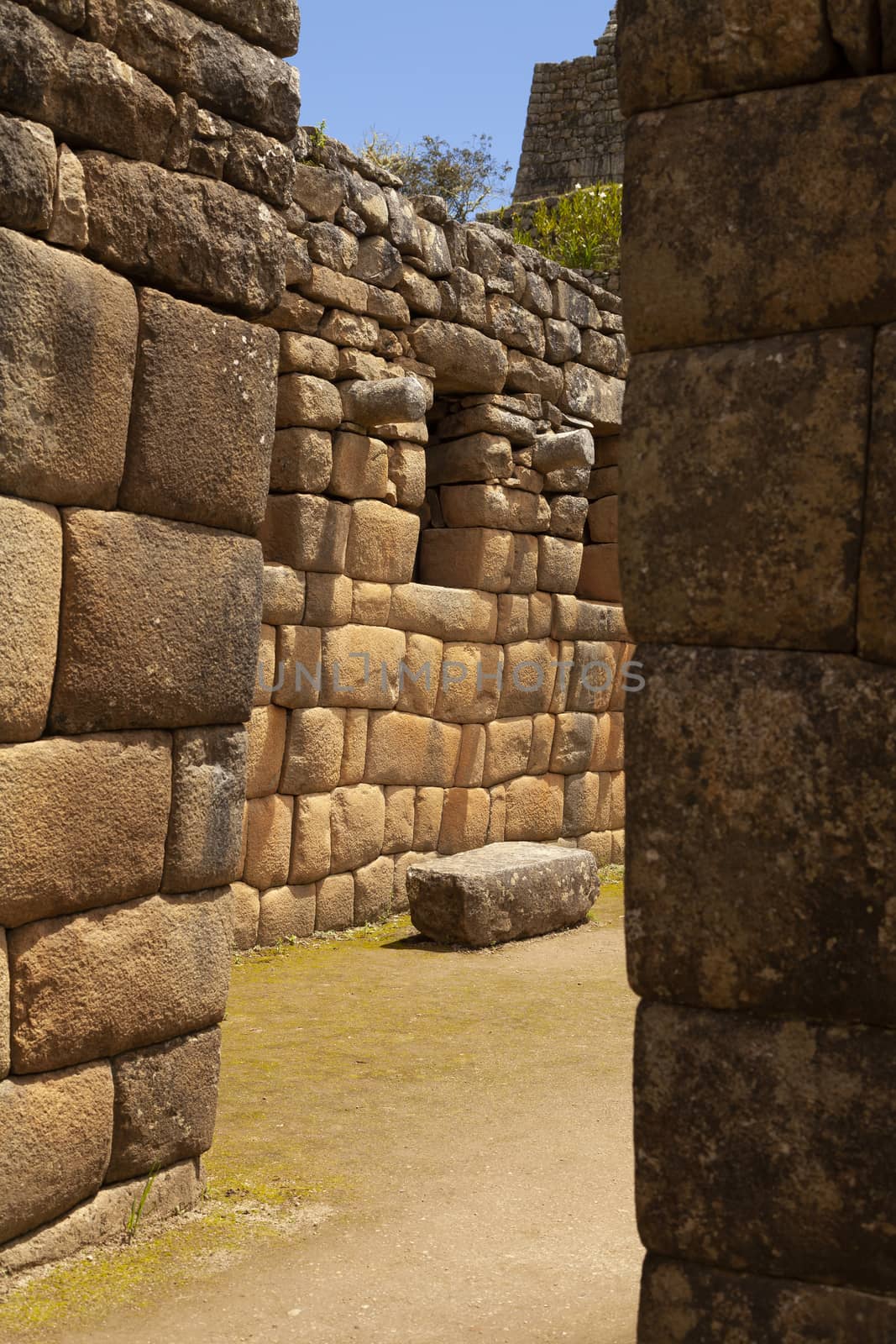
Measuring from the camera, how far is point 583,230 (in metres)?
12.8

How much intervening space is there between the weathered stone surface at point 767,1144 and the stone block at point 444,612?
6560 millimetres

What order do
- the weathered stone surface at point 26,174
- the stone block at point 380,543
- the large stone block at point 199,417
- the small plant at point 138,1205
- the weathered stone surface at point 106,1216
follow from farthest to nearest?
the stone block at point 380,543
the small plant at point 138,1205
the large stone block at point 199,417
the weathered stone surface at point 106,1216
the weathered stone surface at point 26,174

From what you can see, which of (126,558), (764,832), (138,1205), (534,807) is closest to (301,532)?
(534,807)

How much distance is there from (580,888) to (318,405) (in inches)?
134

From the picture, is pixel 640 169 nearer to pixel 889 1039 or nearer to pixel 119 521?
pixel 889 1039

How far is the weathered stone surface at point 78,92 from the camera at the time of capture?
365cm

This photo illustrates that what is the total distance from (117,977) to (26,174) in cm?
222

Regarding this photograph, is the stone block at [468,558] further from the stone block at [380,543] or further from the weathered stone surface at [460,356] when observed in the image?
the weathered stone surface at [460,356]

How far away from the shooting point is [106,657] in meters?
4.00

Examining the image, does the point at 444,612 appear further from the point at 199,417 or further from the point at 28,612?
the point at 28,612

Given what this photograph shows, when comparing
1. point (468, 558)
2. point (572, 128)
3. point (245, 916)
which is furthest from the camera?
point (572, 128)

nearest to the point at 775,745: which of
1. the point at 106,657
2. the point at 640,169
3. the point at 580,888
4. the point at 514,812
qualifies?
the point at 640,169

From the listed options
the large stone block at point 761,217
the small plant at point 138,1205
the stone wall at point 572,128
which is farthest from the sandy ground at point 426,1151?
the stone wall at point 572,128

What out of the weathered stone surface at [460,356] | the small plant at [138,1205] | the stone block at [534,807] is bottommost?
the small plant at [138,1205]
